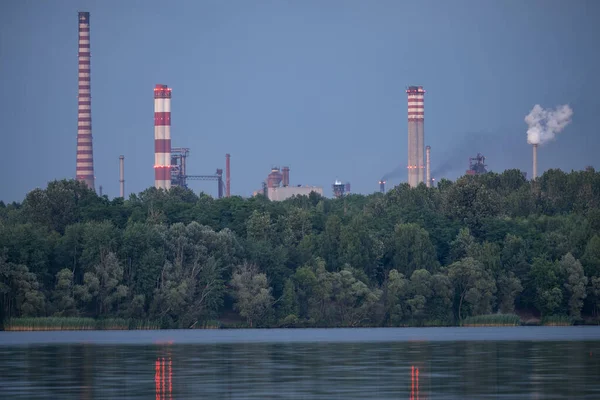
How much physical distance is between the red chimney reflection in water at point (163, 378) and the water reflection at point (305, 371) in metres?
0.03

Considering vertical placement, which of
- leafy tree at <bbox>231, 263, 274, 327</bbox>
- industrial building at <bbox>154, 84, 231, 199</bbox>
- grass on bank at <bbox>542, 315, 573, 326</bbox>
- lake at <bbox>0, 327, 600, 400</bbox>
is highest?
industrial building at <bbox>154, 84, 231, 199</bbox>

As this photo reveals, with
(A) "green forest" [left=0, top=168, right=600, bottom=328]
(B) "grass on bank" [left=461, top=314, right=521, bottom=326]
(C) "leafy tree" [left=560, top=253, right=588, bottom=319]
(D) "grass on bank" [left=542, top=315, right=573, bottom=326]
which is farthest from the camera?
(C) "leafy tree" [left=560, top=253, right=588, bottom=319]

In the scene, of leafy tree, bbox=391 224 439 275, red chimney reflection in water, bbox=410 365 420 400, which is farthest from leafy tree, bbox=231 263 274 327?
red chimney reflection in water, bbox=410 365 420 400

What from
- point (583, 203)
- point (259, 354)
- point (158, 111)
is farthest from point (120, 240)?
point (158, 111)

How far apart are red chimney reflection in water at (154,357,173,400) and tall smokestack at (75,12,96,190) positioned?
401 feet

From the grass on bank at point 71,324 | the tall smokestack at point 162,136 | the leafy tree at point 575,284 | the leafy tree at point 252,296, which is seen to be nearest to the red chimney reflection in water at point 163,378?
the grass on bank at point 71,324

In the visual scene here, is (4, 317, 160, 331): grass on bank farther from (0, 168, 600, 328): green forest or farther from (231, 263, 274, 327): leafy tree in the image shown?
(231, 263, 274, 327): leafy tree

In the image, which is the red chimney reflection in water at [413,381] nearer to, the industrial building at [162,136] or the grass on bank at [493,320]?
the grass on bank at [493,320]

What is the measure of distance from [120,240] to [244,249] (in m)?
11.4

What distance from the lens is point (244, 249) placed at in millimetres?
104438

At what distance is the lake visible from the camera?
43.2 metres

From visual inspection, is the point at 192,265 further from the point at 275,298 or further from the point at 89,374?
the point at 89,374

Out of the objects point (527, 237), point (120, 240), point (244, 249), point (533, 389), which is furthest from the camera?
point (527, 237)

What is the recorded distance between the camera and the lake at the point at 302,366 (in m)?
43.2
